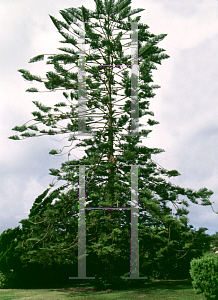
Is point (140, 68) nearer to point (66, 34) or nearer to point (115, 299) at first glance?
point (66, 34)

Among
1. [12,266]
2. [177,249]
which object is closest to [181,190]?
[177,249]

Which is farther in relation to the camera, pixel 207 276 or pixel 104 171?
pixel 104 171

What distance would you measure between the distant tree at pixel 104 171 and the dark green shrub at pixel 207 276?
1207 millimetres

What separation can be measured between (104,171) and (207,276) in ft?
13.3

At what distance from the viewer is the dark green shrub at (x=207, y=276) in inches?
223

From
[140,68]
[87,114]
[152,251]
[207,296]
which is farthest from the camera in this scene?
[87,114]

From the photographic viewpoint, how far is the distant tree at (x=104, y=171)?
24.0ft

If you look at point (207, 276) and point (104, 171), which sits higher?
point (104, 171)

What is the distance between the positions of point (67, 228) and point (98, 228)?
1043 mm

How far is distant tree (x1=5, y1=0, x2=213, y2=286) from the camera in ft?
24.0

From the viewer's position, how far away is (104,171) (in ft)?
27.8

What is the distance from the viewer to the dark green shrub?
5656 millimetres

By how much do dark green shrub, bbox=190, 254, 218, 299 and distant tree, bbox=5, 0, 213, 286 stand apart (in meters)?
1.21

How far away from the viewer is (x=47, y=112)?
9.32 meters
